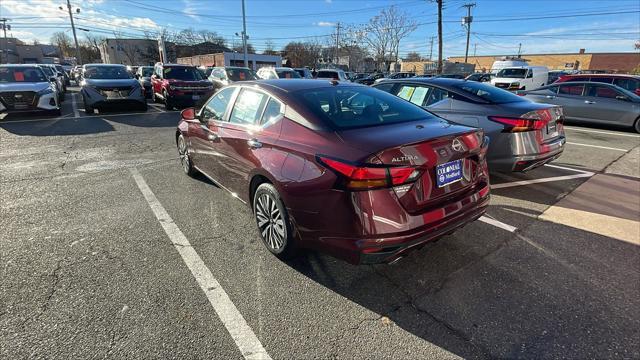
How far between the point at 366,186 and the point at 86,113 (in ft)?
43.0

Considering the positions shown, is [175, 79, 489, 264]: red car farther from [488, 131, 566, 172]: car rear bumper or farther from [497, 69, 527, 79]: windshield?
[497, 69, 527, 79]: windshield

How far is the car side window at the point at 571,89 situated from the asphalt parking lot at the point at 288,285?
25.6 ft

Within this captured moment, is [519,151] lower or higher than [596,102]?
lower

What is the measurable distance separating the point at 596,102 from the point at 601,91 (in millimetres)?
402

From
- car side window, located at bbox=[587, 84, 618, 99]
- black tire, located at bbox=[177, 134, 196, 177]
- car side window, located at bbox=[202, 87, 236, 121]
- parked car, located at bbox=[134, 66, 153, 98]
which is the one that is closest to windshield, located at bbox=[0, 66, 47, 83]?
parked car, located at bbox=[134, 66, 153, 98]

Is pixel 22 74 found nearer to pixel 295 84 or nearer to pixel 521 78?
pixel 295 84

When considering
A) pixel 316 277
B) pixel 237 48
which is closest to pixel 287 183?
pixel 316 277

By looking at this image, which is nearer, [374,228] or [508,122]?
[374,228]

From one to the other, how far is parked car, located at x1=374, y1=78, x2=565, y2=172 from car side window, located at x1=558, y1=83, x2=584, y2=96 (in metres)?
7.71

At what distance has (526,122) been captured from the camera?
4457 millimetres

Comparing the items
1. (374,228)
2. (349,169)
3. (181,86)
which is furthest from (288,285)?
(181,86)

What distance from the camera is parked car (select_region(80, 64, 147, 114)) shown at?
1102 centimetres

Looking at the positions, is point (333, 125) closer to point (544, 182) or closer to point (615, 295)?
point (615, 295)

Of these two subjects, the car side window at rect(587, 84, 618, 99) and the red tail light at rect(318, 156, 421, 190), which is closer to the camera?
the red tail light at rect(318, 156, 421, 190)
